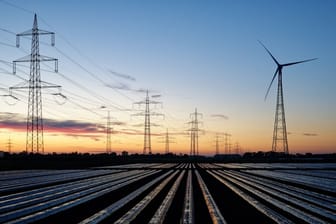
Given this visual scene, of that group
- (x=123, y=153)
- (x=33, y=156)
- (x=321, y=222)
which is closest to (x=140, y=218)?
(x=321, y=222)

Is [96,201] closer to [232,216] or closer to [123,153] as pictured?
[232,216]

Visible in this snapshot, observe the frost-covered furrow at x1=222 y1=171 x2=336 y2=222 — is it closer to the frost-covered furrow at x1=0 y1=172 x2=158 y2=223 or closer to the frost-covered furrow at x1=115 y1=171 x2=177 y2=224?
the frost-covered furrow at x1=115 y1=171 x2=177 y2=224

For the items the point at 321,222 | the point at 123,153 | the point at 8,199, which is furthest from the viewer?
the point at 123,153

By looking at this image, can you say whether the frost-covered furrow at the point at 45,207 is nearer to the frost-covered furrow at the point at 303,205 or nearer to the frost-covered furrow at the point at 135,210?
the frost-covered furrow at the point at 135,210

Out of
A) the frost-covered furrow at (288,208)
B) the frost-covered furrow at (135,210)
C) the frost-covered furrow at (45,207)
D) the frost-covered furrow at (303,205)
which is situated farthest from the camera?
→ the frost-covered furrow at (303,205)

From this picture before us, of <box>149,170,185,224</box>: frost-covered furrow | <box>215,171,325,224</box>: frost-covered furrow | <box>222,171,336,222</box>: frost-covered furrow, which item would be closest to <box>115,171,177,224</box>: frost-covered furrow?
<box>149,170,185,224</box>: frost-covered furrow

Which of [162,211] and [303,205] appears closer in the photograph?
[162,211]

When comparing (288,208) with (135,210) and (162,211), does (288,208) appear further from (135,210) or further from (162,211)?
(135,210)

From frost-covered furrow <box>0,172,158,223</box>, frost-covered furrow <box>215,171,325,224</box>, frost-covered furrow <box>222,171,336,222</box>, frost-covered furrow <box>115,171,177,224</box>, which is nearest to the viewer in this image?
frost-covered furrow <box>115,171,177,224</box>

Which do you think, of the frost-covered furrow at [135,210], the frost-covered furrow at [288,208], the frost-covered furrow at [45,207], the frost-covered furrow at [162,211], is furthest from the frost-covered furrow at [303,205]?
the frost-covered furrow at [45,207]

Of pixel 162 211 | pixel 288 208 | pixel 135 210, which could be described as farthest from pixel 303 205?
pixel 135 210

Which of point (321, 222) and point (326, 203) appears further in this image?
point (326, 203)
